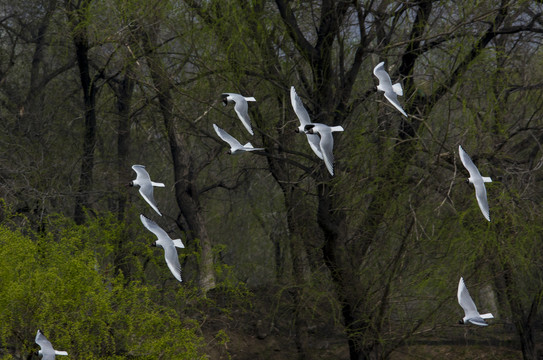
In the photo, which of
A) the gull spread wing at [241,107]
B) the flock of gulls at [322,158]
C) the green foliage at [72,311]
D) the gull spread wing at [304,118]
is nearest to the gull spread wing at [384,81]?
the flock of gulls at [322,158]

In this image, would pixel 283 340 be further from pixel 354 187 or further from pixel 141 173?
pixel 141 173

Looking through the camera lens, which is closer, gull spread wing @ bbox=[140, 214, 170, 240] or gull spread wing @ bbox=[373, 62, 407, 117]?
gull spread wing @ bbox=[373, 62, 407, 117]

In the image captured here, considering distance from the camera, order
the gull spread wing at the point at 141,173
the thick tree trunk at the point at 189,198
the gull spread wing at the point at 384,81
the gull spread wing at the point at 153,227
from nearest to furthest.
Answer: the gull spread wing at the point at 384,81 → the gull spread wing at the point at 153,227 → the gull spread wing at the point at 141,173 → the thick tree trunk at the point at 189,198

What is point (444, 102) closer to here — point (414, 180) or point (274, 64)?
point (414, 180)

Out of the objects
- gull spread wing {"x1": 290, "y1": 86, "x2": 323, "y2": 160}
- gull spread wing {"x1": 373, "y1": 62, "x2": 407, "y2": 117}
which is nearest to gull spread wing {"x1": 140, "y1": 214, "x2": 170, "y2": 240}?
gull spread wing {"x1": 290, "y1": 86, "x2": 323, "y2": 160}

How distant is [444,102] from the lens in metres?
9.31

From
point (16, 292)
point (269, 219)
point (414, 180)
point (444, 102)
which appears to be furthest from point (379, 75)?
point (269, 219)

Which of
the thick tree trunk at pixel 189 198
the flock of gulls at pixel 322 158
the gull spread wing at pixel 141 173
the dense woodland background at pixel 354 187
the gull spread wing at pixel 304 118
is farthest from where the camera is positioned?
the thick tree trunk at pixel 189 198

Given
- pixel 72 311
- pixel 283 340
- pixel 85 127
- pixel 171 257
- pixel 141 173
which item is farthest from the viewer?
pixel 85 127

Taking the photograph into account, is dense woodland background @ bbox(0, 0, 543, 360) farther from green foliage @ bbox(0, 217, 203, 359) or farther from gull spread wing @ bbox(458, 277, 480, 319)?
gull spread wing @ bbox(458, 277, 480, 319)

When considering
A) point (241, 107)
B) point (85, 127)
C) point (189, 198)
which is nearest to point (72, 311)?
point (241, 107)

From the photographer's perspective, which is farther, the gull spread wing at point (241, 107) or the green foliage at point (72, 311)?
the green foliage at point (72, 311)

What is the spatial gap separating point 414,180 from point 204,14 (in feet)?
9.57

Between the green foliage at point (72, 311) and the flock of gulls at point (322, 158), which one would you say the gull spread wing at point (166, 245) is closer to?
the flock of gulls at point (322, 158)
